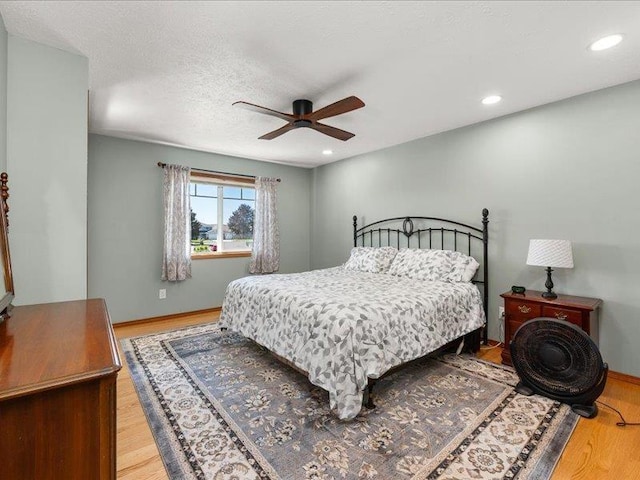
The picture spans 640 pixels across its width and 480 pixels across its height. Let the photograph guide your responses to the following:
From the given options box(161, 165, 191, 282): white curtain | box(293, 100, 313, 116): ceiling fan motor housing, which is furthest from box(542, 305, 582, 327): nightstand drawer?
box(161, 165, 191, 282): white curtain

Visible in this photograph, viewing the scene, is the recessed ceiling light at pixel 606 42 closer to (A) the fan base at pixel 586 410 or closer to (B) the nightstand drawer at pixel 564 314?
(B) the nightstand drawer at pixel 564 314

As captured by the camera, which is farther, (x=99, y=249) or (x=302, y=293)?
(x=99, y=249)

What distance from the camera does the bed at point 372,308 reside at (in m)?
2.01

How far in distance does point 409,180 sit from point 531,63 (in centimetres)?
201

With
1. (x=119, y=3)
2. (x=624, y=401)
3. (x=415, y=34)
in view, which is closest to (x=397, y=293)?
(x=624, y=401)

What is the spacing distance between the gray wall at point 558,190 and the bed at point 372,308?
0.86 feet

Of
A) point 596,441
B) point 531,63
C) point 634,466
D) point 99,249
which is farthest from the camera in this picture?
point 99,249

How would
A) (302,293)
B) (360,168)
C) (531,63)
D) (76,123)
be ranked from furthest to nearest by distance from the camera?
1. (360,168)
2. (302,293)
3. (531,63)
4. (76,123)

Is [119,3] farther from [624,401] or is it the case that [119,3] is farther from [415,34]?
[624,401]

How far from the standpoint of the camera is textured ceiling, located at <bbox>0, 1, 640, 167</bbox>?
1.68 metres


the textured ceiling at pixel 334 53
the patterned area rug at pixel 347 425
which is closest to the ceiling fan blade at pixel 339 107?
the textured ceiling at pixel 334 53

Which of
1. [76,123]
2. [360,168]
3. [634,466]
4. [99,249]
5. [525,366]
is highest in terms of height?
[360,168]

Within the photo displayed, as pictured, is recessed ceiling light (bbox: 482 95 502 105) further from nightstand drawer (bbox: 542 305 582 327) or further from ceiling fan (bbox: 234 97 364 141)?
nightstand drawer (bbox: 542 305 582 327)

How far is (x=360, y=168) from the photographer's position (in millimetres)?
4832
